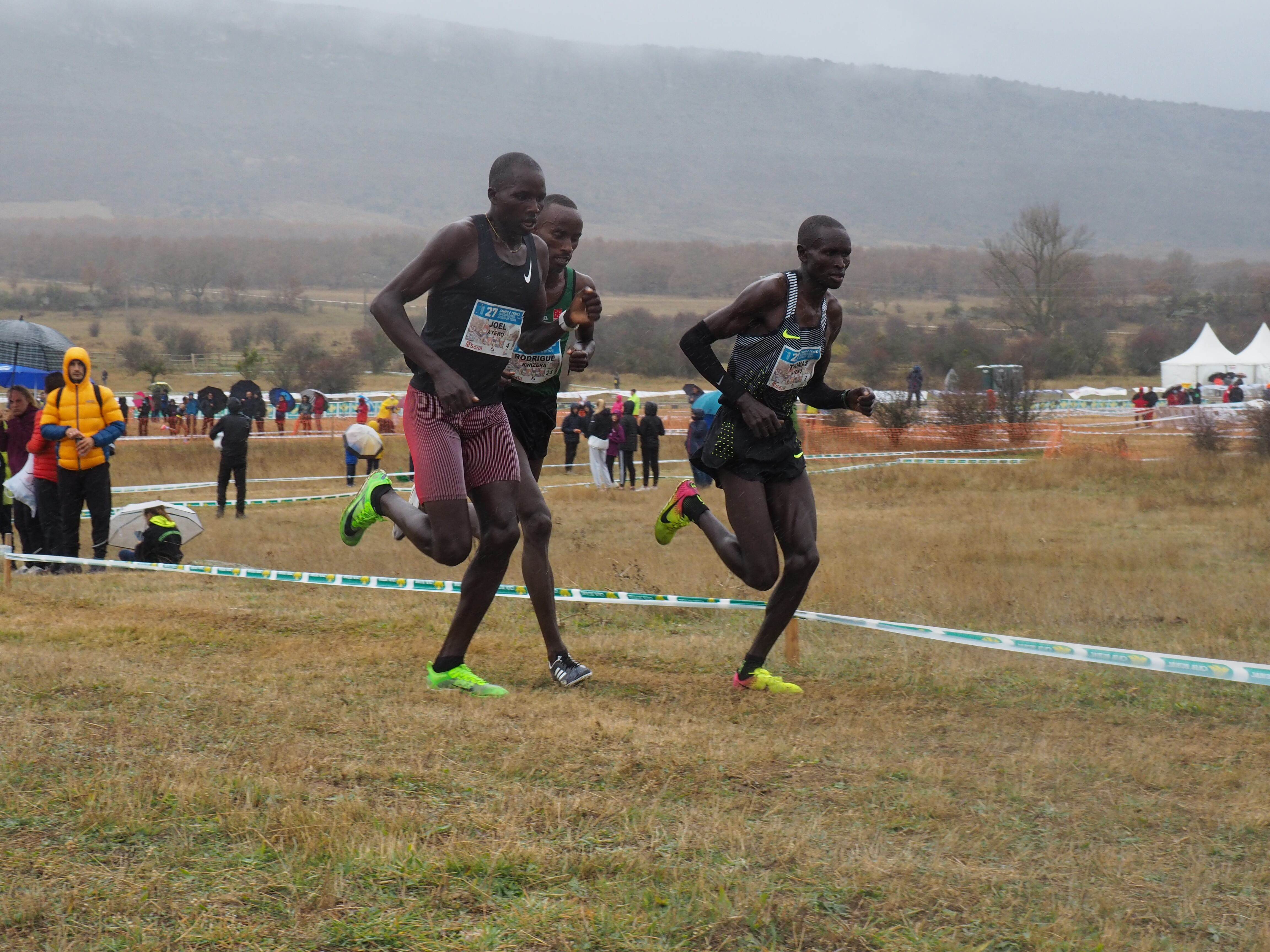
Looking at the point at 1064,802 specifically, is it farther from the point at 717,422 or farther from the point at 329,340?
the point at 329,340

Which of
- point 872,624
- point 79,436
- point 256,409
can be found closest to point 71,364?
point 79,436

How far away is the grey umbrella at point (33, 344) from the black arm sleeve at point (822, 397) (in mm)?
13216

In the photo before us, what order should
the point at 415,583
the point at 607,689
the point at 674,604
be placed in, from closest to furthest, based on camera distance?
the point at 607,689
the point at 674,604
the point at 415,583

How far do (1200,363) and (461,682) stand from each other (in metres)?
56.8

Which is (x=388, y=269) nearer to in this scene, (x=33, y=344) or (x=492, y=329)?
(x=33, y=344)

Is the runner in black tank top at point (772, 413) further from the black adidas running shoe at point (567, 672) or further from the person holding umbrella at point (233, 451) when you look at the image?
the person holding umbrella at point (233, 451)

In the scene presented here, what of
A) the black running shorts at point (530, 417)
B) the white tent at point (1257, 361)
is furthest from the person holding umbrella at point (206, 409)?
the white tent at point (1257, 361)

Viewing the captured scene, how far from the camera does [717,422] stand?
6.00m

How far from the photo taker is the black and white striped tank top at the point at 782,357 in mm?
5840

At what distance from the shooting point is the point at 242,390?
2270 cm

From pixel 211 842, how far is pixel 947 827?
2.19 metres

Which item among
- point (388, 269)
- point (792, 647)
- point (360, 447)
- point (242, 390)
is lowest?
point (792, 647)

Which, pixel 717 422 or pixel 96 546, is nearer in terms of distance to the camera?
pixel 717 422

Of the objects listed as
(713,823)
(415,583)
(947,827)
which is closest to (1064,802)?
(947,827)
